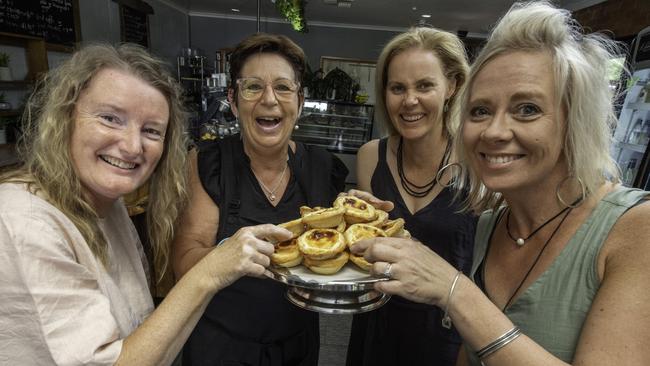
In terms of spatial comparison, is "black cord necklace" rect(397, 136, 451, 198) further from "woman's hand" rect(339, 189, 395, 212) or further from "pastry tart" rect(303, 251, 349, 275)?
"pastry tart" rect(303, 251, 349, 275)

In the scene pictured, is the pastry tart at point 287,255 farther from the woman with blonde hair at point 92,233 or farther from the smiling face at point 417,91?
the smiling face at point 417,91

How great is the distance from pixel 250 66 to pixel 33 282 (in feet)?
4.26

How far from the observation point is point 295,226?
5.02 ft

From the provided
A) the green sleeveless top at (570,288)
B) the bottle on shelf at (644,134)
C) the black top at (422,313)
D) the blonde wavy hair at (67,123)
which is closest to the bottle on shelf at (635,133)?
the bottle on shelf at (644,134)

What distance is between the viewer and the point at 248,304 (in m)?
1.76

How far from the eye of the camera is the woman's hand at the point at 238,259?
122 cm

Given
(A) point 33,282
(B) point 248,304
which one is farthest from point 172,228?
(A) point 33,282

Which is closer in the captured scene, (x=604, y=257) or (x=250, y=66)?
(x=604, y=257)

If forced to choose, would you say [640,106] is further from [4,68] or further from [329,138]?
[4,68]

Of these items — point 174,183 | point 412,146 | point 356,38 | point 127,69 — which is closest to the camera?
point 127,69

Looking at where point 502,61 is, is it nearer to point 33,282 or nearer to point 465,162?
point 465,162

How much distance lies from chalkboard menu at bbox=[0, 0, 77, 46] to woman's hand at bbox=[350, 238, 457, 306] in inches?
237

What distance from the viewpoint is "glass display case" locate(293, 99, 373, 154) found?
7535 mm

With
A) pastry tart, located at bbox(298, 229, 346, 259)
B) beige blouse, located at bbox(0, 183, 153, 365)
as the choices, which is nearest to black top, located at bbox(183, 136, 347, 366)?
pastry tart, located at bbox(298, 229, 346, 259)
